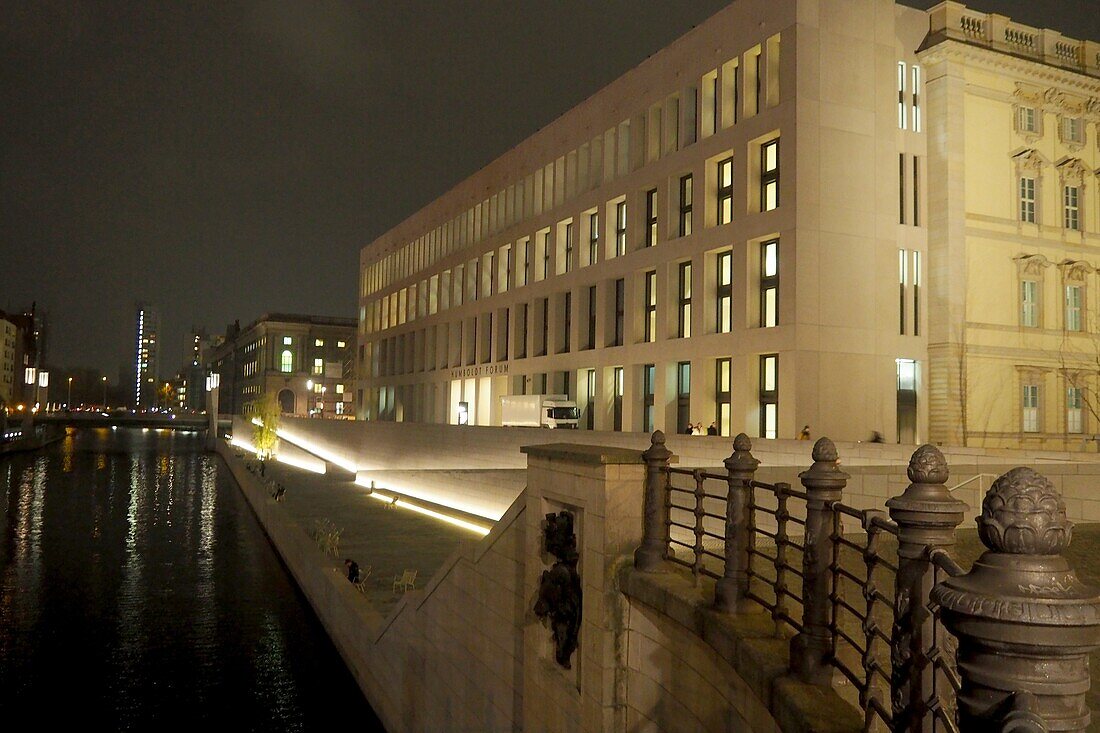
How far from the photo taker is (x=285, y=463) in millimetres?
61438

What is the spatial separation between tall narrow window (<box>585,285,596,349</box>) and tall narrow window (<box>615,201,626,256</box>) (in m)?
3.01

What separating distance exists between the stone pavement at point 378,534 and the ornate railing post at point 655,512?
8.77 metres

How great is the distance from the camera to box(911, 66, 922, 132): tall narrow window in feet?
115

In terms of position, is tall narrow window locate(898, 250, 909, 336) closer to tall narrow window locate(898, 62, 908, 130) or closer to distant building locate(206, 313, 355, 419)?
tall narrow window locate(898, 62, 908, 130)

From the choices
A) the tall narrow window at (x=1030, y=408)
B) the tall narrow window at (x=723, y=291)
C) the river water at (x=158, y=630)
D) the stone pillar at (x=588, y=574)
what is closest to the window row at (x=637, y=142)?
the tall narrow window at (x=723, y=291)

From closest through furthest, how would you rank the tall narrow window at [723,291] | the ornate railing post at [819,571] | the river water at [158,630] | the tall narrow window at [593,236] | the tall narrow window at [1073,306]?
1. the ornate railing post at [819,571]
2. the river water at [158,630]
3. the tall narrow window at [723,291]
4. the tall narrow window at [1073,306]
5. the tall narrow window at [593,236]

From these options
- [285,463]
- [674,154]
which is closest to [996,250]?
[674,154]

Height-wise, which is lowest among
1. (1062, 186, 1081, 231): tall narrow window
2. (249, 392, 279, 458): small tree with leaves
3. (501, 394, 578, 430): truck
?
(249, 392, 279, 458): small tree with leaves

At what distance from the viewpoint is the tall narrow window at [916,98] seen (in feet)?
115

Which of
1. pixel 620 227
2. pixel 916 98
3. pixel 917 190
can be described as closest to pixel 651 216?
pixel 620 227

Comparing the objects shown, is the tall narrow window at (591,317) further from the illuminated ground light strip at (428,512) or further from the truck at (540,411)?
the illuminated ground light strip at (428,512)

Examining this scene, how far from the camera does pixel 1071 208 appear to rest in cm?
3694

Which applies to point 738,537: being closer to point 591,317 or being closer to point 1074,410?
point 1074,410

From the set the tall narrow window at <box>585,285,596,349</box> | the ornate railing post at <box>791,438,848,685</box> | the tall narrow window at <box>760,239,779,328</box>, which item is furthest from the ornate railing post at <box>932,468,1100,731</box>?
the tall narrow window at <box>585,285,596,349</box>
